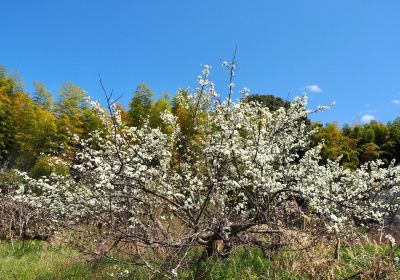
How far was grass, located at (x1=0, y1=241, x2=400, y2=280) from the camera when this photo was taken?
19.7ft

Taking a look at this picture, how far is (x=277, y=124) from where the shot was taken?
9.34 metres

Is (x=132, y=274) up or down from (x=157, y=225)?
down

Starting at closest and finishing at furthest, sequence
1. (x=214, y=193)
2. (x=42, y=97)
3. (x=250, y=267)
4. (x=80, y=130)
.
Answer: (x=250, y=267)
(x=214, y=193)
(x=80, y=130)
(x=42, y=97)

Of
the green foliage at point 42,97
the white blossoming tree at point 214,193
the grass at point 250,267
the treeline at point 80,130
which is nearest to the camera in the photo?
the grass at point 250,267

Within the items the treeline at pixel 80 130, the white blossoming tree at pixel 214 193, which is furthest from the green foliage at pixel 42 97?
the white blossoming tree at pixel 214 193

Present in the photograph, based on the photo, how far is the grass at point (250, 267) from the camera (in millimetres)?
6020

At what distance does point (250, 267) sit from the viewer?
6586 mm

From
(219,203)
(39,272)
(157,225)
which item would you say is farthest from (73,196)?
(219,203)

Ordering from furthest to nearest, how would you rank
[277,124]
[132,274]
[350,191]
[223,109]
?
[350,191] < [277,124] < [223,109] < [132,274]

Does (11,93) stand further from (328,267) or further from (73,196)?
(328,267)

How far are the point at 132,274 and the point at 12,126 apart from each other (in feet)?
95.9

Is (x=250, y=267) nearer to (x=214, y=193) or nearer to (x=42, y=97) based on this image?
(x=214, y=193)

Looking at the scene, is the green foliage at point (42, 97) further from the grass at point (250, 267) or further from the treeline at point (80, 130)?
the grass at point (250, 267)

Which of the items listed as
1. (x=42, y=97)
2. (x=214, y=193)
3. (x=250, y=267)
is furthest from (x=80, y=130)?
(x=250, y=267)
